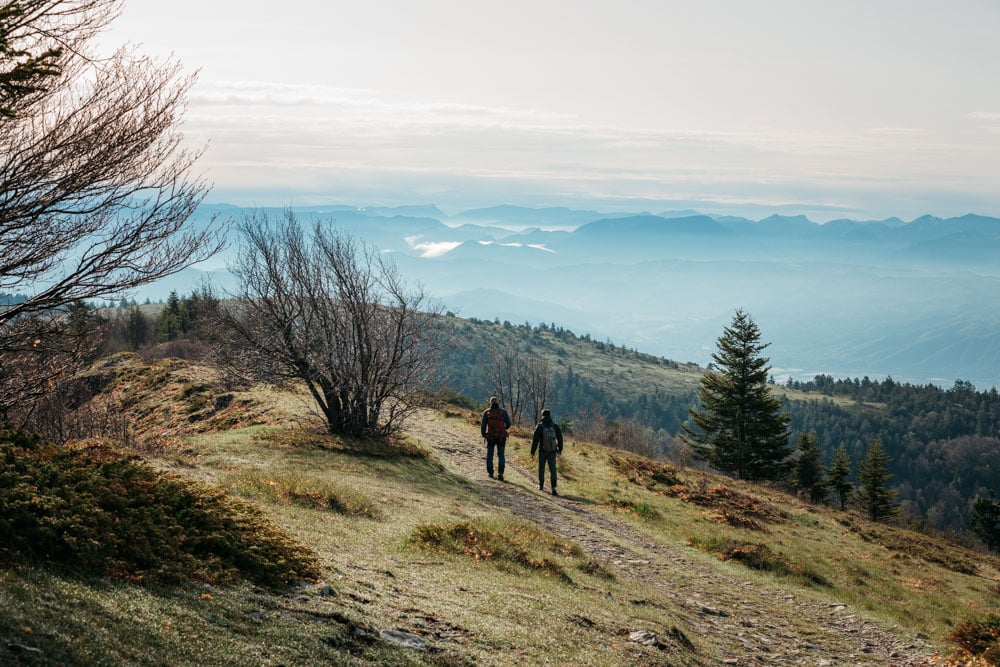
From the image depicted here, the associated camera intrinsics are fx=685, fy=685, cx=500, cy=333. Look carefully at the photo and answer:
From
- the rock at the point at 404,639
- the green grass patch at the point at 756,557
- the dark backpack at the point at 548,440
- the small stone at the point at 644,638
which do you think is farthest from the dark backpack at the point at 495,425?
the rock at the point at 404,639

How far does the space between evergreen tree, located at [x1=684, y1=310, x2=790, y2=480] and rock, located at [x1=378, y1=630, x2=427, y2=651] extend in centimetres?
5341

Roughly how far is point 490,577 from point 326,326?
16229 mm

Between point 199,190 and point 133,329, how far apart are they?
90402mm

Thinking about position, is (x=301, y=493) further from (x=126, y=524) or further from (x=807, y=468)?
(x=807, y=468)

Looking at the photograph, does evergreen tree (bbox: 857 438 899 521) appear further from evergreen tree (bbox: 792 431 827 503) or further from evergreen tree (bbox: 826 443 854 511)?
evergreen tree (bbox: 792 431 827 503)

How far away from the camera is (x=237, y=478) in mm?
17109

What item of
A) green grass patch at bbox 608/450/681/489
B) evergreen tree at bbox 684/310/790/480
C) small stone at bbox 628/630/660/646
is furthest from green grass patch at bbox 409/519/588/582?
evergreen tree at bbox 684/310/790/480

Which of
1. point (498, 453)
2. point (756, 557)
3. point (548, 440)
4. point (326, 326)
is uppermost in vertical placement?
point (326, 326)

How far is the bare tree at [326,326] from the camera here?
27.0 meters

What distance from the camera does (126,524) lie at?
28.6 ft

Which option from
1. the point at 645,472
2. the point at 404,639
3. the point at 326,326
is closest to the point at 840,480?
the point at 645,472

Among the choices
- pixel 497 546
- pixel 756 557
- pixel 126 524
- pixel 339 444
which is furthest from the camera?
pixel 339 444

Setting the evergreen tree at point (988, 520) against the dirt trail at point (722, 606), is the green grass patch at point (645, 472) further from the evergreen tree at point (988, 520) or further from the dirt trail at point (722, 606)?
the evergreen tree at point (988, 520)

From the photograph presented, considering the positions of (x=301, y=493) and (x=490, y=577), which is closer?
(x=490, y=577)
